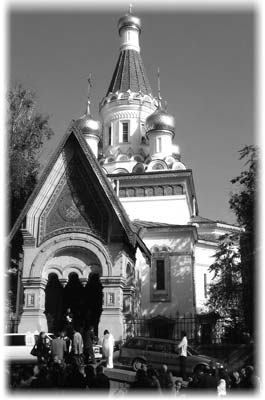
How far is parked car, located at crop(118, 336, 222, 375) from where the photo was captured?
48.7 ft

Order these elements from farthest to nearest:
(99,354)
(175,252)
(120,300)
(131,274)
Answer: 1. (175,252)
2. (131,274)
3. (120,300)
4. (99,354)

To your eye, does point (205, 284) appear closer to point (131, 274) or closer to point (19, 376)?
point (131, 274)

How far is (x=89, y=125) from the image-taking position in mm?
34688

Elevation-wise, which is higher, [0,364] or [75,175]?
[75,175]

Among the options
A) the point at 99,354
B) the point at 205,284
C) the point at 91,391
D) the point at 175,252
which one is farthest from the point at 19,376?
the point at 205,284

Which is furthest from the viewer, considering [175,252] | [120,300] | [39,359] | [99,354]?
[175,252]

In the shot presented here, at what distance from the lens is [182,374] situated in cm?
1441

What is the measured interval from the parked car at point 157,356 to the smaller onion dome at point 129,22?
30.2 metres

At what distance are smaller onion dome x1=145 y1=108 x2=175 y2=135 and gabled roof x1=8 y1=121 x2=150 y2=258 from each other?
41.5 feet

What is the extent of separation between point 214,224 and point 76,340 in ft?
71.6

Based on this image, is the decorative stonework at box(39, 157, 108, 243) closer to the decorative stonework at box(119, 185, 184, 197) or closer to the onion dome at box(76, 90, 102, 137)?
the decorative stonework at box(119, 185, 184, 197)

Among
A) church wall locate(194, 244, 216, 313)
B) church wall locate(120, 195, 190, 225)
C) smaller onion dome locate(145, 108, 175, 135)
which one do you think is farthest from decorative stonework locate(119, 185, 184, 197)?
smaller onion dome locate(145, 108, 175, 135)

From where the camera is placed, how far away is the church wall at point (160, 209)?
99.5 ft

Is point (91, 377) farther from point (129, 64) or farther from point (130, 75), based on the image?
point (129, 64)
